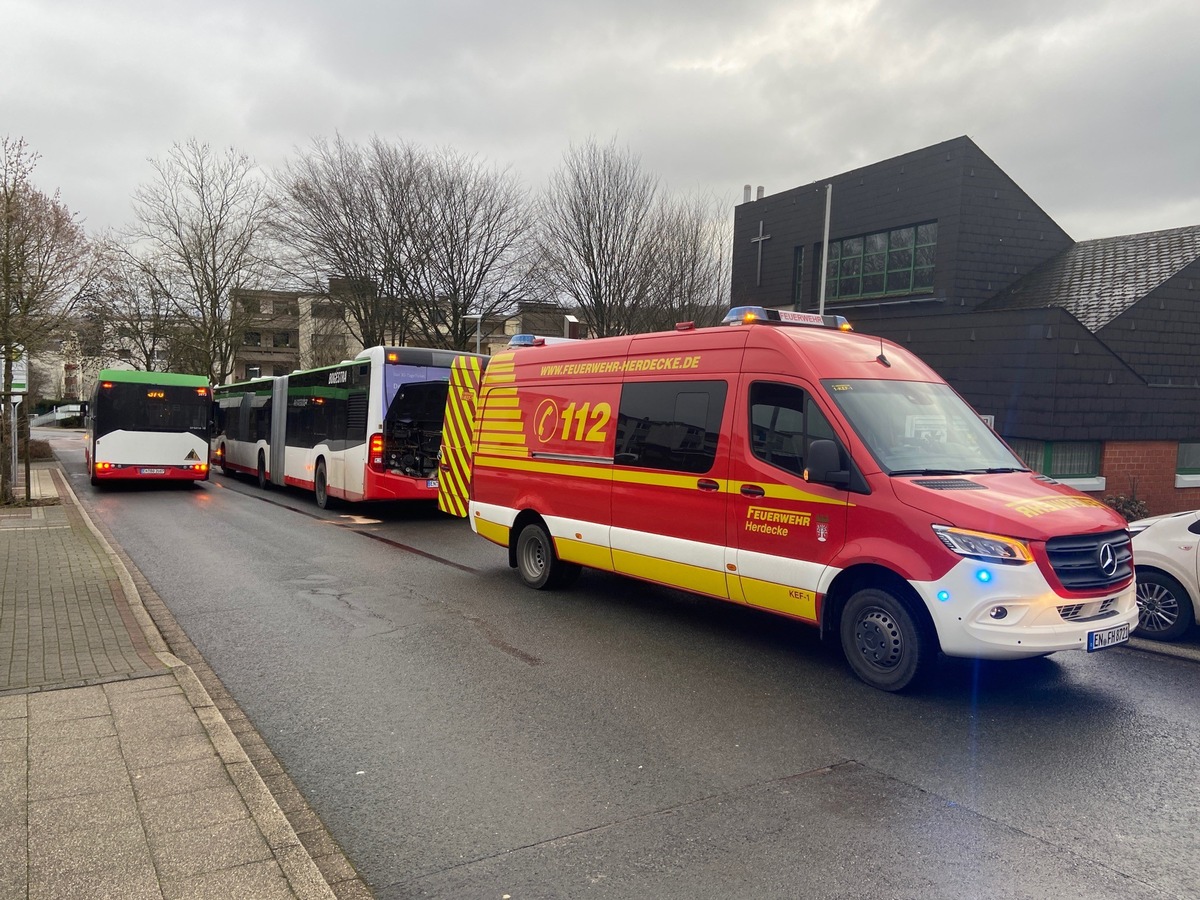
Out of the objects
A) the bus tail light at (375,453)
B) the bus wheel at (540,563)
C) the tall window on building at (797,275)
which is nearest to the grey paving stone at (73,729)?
the bus wheel at (540,563)

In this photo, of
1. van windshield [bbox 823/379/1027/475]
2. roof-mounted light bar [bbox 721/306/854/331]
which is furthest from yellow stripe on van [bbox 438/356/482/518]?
van windshield [bbox 823/379/1027/475]

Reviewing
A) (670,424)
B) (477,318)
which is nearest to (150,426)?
(477,318)

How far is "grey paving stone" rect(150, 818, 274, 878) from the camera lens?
3.33m

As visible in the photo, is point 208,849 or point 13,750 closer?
point 208,849

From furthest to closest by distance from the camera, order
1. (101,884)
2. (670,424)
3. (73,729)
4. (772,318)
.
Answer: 1. (670,424)
2. (772,318)
3. (73,729)
4. (101,884)

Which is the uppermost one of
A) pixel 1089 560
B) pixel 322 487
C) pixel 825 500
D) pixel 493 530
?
pixel 825 500

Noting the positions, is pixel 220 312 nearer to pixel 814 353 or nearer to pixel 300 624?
pixel 300 624

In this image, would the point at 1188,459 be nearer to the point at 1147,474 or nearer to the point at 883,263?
the point at 1147,474

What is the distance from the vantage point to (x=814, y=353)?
253 inches

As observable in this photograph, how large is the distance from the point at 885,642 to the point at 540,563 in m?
4.22

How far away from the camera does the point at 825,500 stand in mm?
5973

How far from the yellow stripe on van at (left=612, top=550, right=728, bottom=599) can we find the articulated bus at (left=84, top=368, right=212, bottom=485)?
55.7 feet

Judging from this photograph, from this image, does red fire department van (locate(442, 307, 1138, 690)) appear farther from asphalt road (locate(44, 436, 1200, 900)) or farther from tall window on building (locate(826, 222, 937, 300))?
tall window on building (locate(826, 222, 937, 300))

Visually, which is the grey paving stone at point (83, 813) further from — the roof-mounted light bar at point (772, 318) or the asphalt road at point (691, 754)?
the roof-mounted light bar at point (772, 318)
